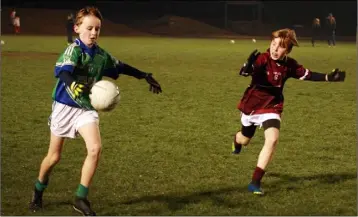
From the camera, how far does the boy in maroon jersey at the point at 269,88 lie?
21.4ft

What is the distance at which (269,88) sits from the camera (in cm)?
682

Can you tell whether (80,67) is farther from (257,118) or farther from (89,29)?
(257,118)

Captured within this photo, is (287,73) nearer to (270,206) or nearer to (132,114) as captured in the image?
(270,206)

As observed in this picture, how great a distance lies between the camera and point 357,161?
8.17 meters

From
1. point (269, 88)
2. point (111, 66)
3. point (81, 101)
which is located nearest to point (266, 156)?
point (269, 88)

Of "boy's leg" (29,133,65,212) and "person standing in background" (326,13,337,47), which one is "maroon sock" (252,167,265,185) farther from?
"person standing in background" (326,13,337,47)

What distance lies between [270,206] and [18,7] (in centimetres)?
5823

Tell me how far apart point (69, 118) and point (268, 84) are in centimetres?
225

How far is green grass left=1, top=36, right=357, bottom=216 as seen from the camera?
609 cm

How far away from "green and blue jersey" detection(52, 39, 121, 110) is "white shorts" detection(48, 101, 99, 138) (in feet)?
0.15

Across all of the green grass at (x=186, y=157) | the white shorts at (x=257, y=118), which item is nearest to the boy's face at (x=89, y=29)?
the green grass at (x=186, y=157)

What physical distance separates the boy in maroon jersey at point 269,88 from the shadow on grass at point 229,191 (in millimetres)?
303

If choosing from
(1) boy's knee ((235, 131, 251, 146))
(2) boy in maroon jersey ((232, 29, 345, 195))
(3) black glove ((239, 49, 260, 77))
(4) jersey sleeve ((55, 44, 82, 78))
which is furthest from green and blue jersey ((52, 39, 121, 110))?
(1) boy's knee ((235, 131, 251, 146))

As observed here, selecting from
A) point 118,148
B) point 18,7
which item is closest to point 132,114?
point 118,148
